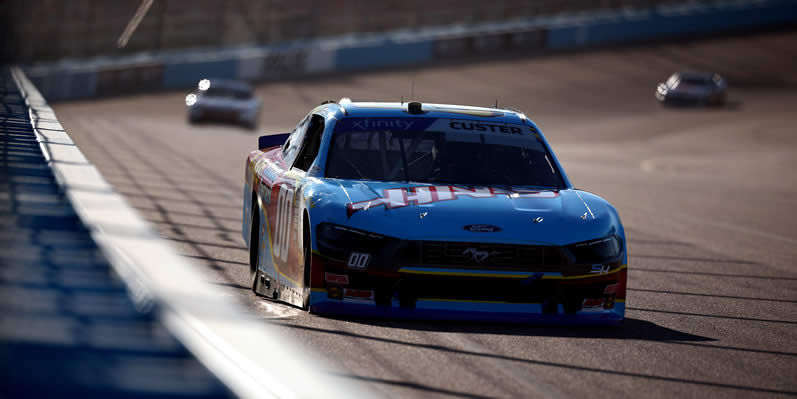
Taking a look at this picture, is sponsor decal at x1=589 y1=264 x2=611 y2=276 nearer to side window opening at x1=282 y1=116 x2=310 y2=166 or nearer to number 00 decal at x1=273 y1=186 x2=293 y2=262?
number 00 decal at x1=273 y1=186 x2=293 y2=262

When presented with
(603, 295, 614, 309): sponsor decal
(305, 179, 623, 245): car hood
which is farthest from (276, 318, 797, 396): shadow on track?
(305, 179, 623, 245): car hood

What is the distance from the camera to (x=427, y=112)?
342 inches

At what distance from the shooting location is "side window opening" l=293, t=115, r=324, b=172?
8.45 meters

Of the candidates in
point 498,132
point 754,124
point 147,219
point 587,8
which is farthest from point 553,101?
point 498,132

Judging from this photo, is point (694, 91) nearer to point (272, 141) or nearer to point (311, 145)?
point (272, 141)

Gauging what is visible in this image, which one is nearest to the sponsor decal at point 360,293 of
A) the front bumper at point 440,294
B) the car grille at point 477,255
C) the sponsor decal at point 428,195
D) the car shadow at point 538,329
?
the front bumper at point 440,294

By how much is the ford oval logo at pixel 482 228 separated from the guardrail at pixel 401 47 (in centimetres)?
3103

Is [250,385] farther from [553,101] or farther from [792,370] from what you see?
[553,101]

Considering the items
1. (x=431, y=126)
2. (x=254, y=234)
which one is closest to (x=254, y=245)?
(x=254, y=234)

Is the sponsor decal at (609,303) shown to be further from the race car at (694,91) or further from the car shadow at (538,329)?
the race car at (694,91)

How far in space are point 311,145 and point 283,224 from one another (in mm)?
824

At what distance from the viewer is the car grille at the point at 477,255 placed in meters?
7.07

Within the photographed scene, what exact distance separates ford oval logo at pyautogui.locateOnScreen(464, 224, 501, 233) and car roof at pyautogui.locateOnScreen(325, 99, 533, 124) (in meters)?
1.59

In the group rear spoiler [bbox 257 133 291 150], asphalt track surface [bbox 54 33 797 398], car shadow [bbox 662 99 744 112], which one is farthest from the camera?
car shadow [bbox 662 99 744 112]
